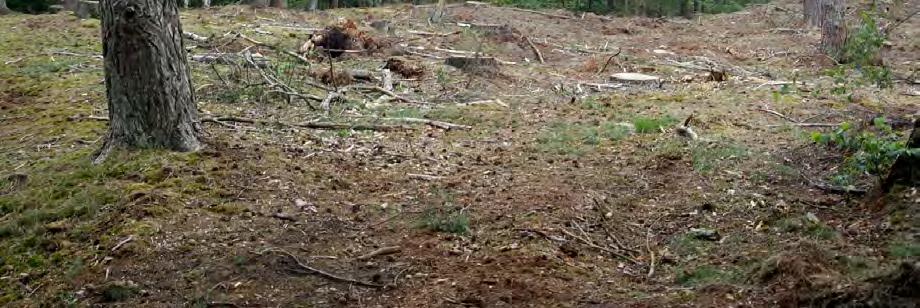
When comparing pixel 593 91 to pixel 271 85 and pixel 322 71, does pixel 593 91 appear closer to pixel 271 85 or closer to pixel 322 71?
pixel 322 71

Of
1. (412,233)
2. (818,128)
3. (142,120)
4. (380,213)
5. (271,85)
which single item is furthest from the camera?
(271,85)

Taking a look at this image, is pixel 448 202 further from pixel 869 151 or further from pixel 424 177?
pixel 869 151

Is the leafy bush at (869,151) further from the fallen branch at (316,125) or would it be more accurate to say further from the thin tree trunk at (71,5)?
the thin tree trunk at (71,5)

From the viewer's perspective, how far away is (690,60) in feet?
44.8

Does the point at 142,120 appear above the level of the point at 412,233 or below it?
above

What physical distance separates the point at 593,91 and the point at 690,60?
157 inches

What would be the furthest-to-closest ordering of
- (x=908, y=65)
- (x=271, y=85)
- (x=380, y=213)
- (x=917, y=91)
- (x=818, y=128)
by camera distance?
(x=908, y=65) < (x=917, y=91) < (x=271, y=85) < (x=818, y=128) < (x=380, y=213)

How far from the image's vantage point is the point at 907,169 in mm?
4648

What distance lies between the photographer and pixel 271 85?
8594 mm

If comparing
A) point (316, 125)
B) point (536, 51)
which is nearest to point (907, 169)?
point (316, 125)

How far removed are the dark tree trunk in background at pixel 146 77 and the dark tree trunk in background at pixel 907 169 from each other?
4.76m

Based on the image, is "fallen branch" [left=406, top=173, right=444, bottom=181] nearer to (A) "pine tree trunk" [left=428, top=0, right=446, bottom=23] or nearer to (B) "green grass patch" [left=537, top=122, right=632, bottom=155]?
(B) "green grass patch" [left=537, top=122, right=632, bottom=155]

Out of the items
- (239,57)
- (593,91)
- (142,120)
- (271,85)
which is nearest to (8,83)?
(239,57)

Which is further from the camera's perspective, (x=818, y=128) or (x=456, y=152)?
(x=818, y=128)
